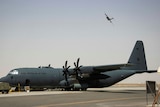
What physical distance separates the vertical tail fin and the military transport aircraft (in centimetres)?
224

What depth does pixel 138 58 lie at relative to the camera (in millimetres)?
51062

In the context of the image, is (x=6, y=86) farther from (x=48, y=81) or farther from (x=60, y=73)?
(x=60, y=73)

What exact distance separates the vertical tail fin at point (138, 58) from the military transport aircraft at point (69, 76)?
2.24 meters

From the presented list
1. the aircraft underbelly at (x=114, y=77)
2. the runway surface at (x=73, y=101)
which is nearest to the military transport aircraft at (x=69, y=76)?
the aircraft underbelly at (x=114, y=77)

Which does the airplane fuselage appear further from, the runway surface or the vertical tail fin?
the runway surface

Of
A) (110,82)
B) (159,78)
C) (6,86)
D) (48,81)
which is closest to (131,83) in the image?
(159,78)

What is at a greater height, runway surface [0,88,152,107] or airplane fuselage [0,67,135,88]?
airplane fuselage [0,67,135,88]

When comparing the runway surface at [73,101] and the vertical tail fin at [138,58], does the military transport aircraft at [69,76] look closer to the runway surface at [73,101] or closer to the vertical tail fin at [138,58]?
the vertical tail fin at [138,58]

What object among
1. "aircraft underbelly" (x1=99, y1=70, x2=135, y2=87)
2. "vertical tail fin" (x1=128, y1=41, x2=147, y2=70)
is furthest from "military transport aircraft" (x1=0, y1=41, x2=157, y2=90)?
"vertical tail fin" (x1=128, y1=41, x2=147, y2=70)

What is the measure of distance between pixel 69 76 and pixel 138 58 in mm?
15708

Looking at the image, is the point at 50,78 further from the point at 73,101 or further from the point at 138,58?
the point at 73,101

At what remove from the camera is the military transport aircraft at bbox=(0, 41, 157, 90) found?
3922cm

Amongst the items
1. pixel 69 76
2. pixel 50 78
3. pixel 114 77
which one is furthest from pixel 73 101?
pixel 114 77

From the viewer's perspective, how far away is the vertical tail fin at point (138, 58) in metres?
50.9
